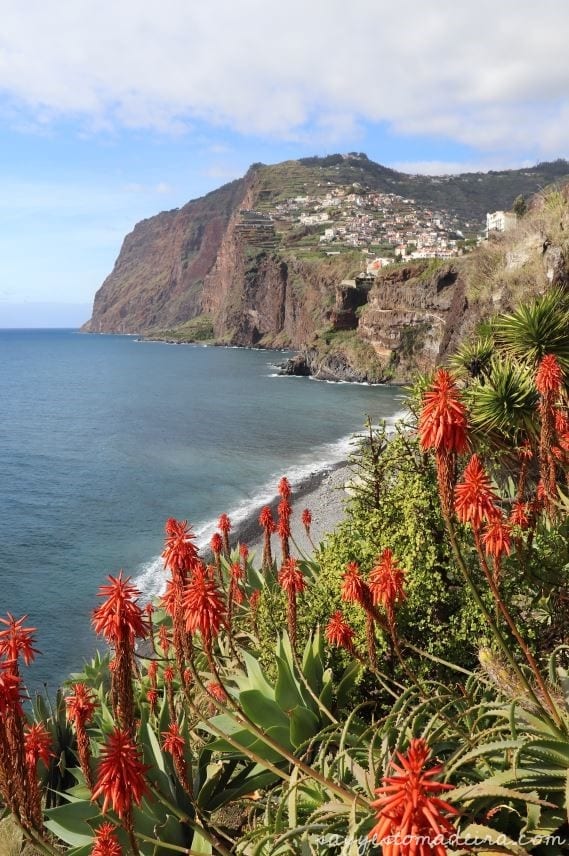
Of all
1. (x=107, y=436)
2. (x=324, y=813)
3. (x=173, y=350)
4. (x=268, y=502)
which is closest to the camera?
(x=324, y=813)

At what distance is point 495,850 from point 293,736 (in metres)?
2.59

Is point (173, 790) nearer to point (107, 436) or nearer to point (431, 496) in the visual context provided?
point (431, 496)

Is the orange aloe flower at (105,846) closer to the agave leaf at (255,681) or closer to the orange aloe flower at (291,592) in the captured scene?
the orange aloe flower at (291,592)

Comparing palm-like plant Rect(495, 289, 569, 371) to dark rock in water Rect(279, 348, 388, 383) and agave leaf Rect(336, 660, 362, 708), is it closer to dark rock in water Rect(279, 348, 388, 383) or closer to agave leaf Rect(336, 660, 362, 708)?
agave leaf Rect(336, 660, 362, 708)

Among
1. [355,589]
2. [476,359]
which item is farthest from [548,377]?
[476,359]

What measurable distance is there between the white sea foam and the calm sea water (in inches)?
5.1

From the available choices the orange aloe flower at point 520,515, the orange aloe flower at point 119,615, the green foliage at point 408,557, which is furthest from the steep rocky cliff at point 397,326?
the orange aloe flower at point 119,615

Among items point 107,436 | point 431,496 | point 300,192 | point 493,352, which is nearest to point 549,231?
point 493,352

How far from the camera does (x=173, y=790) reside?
517 centimetres

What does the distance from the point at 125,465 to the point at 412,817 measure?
3994 cm

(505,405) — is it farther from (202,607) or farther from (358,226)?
(358,226)

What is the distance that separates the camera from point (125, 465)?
4034cm

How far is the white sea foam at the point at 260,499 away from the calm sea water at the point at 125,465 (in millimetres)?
128

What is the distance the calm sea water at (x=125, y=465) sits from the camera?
22.7 m
